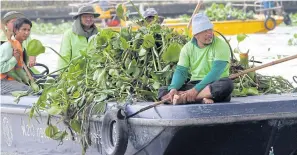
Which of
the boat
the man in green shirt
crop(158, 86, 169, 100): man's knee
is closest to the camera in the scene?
the boat

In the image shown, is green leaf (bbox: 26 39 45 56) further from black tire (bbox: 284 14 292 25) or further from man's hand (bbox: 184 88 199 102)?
black tire (bbox: 284 14 292 25)

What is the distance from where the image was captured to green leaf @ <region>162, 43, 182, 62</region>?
21.4 feet

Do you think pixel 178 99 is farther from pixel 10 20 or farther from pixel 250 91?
pixel 10 20

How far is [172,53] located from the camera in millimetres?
6535

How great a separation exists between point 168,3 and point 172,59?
2273 centimetres

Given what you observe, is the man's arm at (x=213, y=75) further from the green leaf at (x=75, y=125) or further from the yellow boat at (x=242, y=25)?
the yellow boat at (x=242, y=25)

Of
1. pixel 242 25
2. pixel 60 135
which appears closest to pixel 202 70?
pixel 60 135

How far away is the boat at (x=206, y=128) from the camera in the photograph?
19.6 ft

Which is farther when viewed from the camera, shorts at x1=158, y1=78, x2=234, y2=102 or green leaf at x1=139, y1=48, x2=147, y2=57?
green leaf at x1=139, y1=48, x2=147, y2=57

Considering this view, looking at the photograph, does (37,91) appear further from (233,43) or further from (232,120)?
(233,43)

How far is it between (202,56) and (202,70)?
12 centimetres

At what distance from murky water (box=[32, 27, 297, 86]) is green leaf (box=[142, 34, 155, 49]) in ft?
19.4

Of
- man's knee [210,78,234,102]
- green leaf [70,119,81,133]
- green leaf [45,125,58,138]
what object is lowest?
green leaf [45,125,58,138]

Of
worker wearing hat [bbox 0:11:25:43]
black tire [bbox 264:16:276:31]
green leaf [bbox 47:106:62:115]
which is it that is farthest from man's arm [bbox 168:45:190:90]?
black tire [bbox 264:16:276:31]
